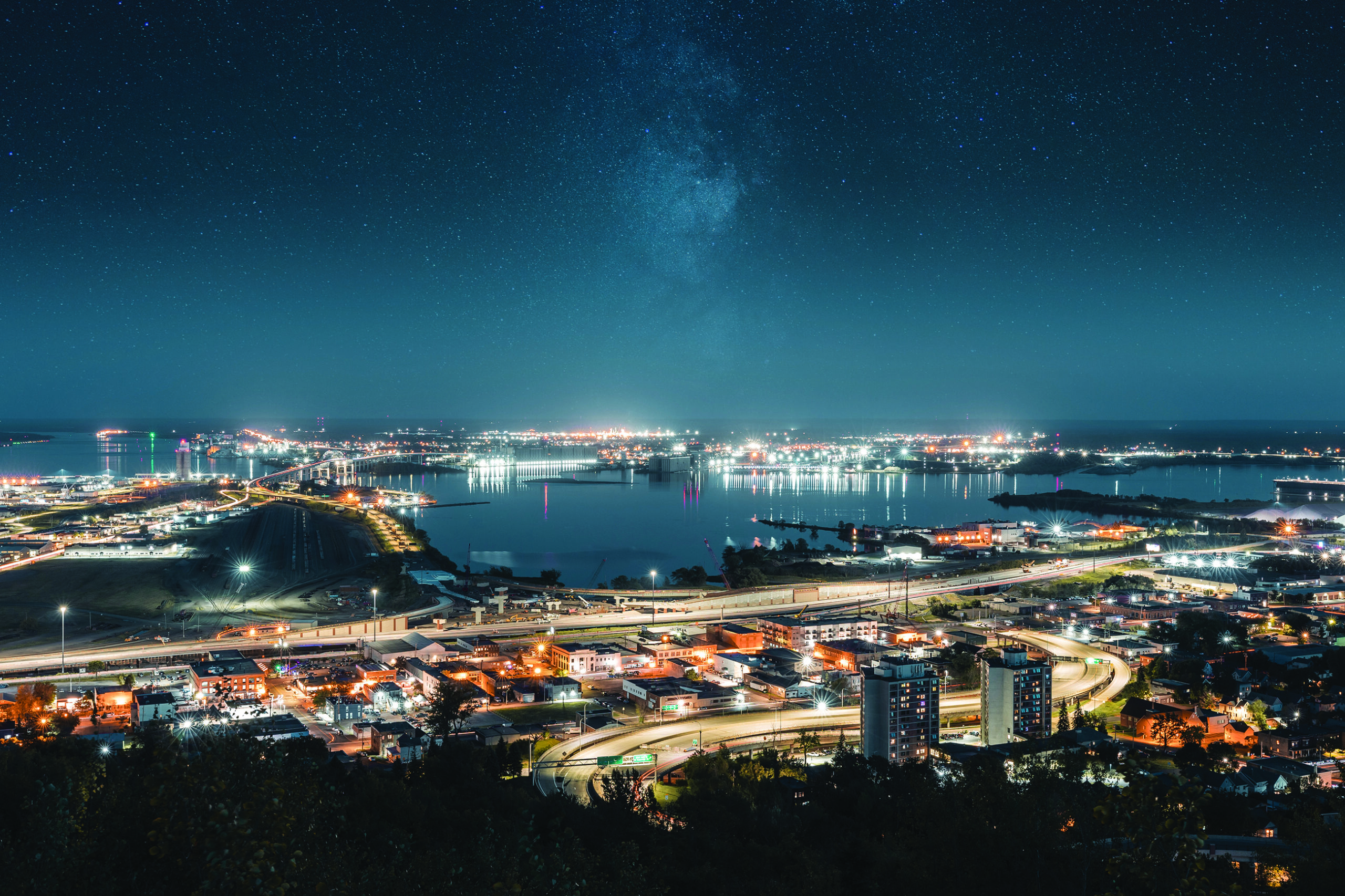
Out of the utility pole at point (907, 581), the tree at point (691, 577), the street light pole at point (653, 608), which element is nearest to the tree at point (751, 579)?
the tree at point (691, 577)

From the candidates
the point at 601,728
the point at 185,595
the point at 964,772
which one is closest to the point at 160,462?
the point at 185,595

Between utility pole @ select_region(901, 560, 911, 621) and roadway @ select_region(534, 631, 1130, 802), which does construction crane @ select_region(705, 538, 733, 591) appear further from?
roadway @ select_region(534, 631, 1130, 802)

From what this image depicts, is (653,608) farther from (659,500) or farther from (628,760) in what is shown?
(659,500)

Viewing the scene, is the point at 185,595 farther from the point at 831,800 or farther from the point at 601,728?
the point at 831,800

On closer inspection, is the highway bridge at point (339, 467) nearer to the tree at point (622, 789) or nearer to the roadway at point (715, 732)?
the roadway at point (715, 732)

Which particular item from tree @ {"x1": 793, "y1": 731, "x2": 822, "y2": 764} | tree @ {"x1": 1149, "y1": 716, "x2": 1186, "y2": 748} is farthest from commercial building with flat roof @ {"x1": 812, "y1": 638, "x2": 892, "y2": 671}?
tree @ {"x1": 1149, "y1": 716, "x2": 1186, "y2": 748}

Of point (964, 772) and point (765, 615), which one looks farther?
point (765, 615)

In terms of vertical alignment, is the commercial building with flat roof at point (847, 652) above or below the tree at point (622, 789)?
below

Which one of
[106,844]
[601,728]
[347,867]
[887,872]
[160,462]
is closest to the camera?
[347,867]
